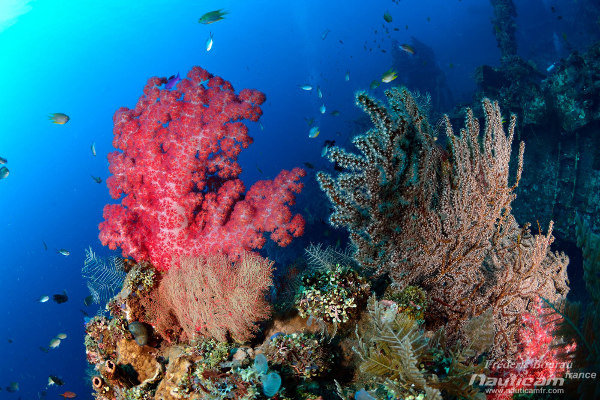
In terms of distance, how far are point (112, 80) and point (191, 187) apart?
12574cm

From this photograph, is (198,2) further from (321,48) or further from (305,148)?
(305,148)

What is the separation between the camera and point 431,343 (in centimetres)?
311

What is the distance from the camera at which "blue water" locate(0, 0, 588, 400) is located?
37.4 metres

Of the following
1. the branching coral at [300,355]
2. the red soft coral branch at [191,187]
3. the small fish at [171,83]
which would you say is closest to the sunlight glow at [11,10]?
the small fish at [171,83]

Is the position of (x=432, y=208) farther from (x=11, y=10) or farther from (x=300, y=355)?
(x=11, y=10)

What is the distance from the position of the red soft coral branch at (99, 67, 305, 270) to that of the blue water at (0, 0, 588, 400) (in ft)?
61.4

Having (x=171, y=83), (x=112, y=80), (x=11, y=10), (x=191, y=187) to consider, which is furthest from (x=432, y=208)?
(x=112, y=80)

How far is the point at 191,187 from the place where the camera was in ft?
17.1

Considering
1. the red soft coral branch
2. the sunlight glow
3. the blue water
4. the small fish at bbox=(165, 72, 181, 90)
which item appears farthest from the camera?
the sunlight glow

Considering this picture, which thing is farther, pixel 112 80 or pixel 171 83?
pixel 112 80

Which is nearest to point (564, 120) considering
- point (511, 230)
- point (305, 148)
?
point (511, 230)

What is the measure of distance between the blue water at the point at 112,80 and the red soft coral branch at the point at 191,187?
18.7 metres

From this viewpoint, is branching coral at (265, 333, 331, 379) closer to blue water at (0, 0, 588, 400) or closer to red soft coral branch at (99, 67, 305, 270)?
red soft coral branch at (99, 67, 305, 270)

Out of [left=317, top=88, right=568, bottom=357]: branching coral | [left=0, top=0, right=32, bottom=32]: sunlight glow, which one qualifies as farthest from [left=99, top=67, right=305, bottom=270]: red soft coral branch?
[left=0, top=0, right=32, bottom=32]: sunlight glow
